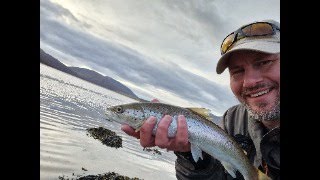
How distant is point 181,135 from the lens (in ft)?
16.6

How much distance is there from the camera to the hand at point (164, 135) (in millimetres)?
4996

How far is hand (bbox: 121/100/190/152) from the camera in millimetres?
4996

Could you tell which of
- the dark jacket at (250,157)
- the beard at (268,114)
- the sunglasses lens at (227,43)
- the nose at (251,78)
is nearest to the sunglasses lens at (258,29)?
the sunglasses lens at (227,43)

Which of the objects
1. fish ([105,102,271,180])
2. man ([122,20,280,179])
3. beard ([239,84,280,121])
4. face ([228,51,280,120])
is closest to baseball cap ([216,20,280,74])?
man ([122,20,280,179])

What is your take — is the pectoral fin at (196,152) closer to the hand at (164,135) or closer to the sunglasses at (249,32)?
the hand at (164,135)

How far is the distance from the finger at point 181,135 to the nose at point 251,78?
4.88 ft

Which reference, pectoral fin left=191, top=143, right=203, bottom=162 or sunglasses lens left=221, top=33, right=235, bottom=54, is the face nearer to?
sunglasses lens left=221, top=33, right=235, bottom=54

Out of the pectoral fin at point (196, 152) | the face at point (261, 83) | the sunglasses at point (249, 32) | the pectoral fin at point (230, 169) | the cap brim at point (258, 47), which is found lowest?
the pectoral fin at point (230, 169)

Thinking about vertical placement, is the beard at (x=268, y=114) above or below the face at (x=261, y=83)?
below
